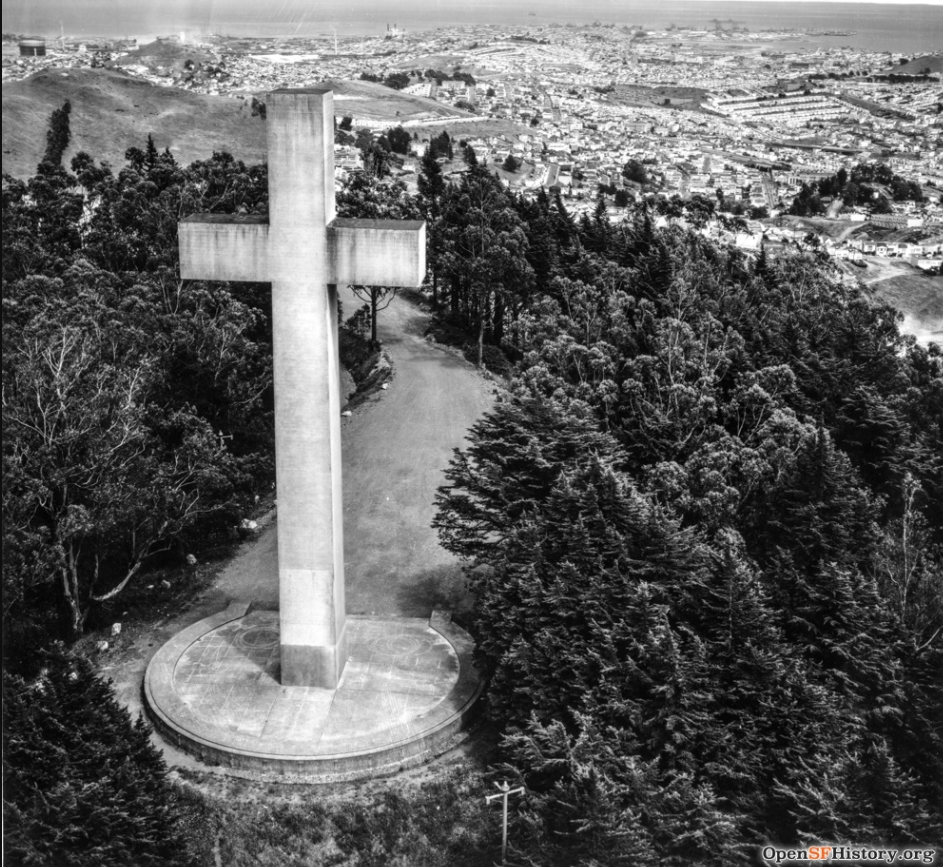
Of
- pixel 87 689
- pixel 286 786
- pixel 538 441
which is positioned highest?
pixel 538 441

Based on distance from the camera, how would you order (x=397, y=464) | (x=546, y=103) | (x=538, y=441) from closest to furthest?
(x=538, y=441) → (x=397, y=464) → (x=546, y=103)

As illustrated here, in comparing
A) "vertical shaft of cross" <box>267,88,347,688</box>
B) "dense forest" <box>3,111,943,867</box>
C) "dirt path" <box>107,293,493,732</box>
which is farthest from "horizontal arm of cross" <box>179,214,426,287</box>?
"dirt path" <box>107,293,493,732</box>

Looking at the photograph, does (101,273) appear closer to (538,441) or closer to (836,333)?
(538,441)

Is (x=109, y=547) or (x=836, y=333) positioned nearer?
(x=109, y=547)

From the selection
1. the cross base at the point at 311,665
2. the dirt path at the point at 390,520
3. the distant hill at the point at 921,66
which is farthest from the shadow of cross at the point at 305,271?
the distant hill at the point at 921,66

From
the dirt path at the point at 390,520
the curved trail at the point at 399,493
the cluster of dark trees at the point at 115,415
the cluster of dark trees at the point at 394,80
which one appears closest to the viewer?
the cluster of dark trees at the point at 115,415

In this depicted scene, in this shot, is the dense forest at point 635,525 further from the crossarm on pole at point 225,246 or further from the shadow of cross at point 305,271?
the crossarm on pole at point 225,246

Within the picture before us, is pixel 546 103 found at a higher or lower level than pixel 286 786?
higher

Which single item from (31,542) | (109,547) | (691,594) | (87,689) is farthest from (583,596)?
(109,547)

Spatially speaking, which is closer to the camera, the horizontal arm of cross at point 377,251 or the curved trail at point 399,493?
the horizontal arm of cross at point 377,251
